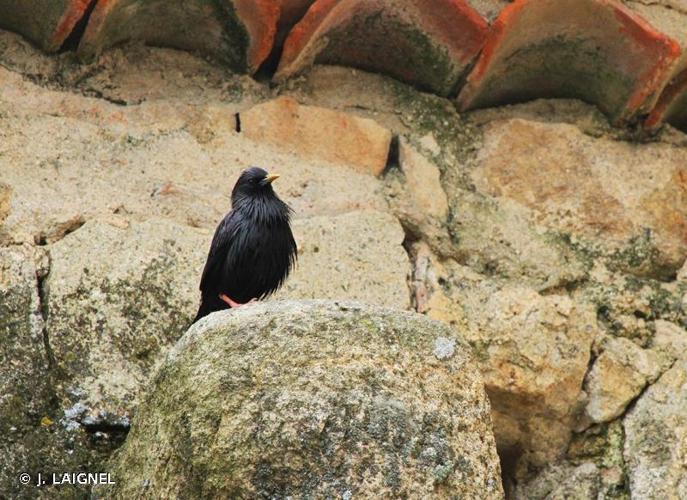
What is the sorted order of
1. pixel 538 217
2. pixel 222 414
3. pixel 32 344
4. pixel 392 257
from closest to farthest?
pixel 222 414
pixel 32 344
pixel 392 257
pixel 538 217

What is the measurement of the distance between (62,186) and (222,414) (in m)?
1.51

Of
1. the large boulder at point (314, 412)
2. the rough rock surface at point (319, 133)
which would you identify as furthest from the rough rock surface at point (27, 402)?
the rough rock surface at point (319, 133)

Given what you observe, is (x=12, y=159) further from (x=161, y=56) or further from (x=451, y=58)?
(x=451, y=58)

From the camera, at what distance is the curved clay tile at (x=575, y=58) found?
4711 mm

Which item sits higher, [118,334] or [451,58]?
[451,58]

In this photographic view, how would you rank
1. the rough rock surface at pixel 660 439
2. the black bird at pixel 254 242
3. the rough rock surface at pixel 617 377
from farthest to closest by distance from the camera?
the black bird at pixel 254 242, the rough rock surface at pixel 617 377, the rough rock surface at pixel 660 439

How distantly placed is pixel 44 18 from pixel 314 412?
83.9 inches

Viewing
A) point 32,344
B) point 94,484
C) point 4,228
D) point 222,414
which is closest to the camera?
point 222,414

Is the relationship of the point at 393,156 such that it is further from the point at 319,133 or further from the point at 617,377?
the point at 617,377

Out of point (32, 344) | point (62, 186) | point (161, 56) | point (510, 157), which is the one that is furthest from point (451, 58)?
point (32, 344)

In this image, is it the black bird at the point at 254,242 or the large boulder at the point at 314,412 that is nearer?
the large boulder at the point at 314,412

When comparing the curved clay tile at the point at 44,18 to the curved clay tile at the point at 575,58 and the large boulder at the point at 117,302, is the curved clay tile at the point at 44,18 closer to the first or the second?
the large boulder at the point at 117,302

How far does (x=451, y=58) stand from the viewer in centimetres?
485

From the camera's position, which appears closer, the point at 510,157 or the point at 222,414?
the point at 222,414
